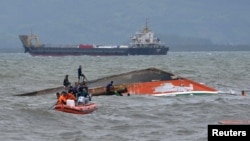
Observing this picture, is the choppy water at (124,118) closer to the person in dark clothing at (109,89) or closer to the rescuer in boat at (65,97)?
the rescuer in boat at (65,97)

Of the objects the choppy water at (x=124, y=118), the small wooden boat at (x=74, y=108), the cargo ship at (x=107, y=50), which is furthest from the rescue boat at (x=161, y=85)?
the cargo ship at (x=107, y=50)

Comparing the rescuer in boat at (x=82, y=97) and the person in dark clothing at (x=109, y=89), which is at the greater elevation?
the rescuer in boat at (x=82, y=97)

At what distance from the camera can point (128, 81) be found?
138ft

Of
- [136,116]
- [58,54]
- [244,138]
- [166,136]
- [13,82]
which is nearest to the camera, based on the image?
[244,138]

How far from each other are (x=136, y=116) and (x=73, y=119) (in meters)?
3.10

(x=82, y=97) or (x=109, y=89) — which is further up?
(x=82, y=97)

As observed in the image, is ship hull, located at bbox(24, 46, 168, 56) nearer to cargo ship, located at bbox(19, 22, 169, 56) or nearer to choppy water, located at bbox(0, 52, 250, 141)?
cargo ship, located at bbox(19, 22, 169, 56)

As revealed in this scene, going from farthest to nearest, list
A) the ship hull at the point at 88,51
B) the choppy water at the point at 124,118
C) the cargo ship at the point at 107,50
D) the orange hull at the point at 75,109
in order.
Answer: the cargo ship at the point at 107,50, the ship hull at the point at 88,51, the orange hull at the point at 75,109, the choppy water at the point at 124,118

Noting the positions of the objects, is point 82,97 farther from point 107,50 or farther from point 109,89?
point 107,50

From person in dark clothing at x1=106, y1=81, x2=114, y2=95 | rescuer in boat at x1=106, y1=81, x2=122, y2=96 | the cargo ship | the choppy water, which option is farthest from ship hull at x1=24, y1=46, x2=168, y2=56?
person in dark clothing at x1=106, y1=81, x2=114, y2=95

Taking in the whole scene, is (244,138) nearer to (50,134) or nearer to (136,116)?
(50,134)

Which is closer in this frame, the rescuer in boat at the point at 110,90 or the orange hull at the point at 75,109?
the orange hull at the point at 75,109

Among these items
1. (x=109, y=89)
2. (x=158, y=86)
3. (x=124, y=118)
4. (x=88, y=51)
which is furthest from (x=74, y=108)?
(x=88, y=51)

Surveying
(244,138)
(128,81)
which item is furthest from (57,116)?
(244,138)
